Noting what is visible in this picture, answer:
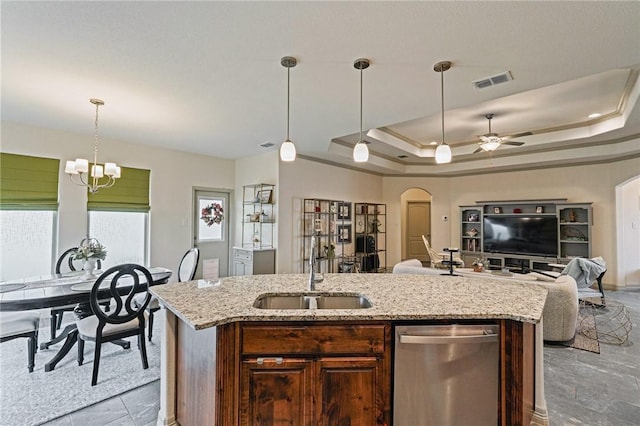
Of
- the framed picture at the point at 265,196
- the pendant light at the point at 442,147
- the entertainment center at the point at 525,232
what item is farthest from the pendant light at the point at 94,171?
the entertainment center at the point at 525,232

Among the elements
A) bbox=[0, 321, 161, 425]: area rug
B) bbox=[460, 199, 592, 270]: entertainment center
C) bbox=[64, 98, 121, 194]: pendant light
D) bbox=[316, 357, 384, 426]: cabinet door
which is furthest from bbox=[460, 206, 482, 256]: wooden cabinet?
bbox=[64, 98, 121, 194]: pendant light

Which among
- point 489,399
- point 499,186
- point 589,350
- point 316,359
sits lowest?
point 589,350

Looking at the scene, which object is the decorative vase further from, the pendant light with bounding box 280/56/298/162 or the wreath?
the wreath

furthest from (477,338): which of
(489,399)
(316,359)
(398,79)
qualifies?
(398,79)

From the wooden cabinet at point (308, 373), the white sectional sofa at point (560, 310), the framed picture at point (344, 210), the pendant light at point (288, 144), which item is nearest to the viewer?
the wooden cabinet at point (308, 373)

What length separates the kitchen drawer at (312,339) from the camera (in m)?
1.59

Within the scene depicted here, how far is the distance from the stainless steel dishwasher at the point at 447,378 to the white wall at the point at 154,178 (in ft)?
17.0

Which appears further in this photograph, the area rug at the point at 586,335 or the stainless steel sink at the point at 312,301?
the area rug at the point at 586,335

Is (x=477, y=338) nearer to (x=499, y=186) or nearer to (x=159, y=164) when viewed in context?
(x=159, y=164)

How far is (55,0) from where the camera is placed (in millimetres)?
1882

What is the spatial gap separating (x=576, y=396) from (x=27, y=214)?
6675 mm

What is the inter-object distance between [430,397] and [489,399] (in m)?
0.32

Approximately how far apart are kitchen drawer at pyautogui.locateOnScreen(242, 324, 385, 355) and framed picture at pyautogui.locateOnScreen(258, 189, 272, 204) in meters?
4.21

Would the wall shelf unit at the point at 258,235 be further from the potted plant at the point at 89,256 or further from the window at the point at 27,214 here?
the window at the point at 27,214
